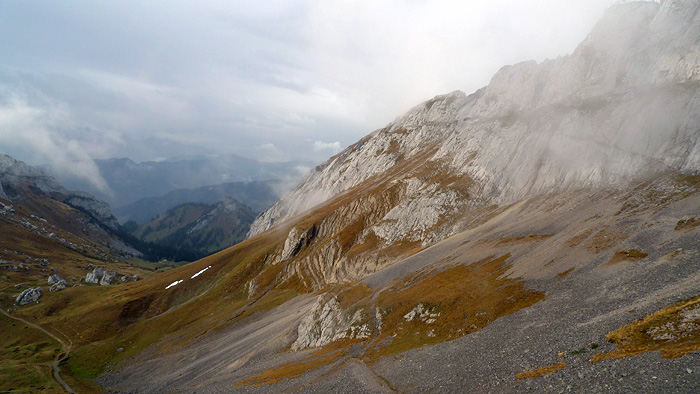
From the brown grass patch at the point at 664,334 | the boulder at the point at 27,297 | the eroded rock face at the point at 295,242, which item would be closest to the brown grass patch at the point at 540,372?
the brown grass patch at the point at 664,334

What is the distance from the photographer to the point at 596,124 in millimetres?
121938

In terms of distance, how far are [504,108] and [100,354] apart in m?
220

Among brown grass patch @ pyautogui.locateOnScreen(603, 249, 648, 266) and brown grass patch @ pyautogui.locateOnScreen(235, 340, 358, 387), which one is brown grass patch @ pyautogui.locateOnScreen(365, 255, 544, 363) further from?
brown grass patch @ pyautogui.locateOnScreen(603, 249, 648, 266)

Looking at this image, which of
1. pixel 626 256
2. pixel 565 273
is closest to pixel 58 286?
pixel 565 273

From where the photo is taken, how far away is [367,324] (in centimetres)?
7169

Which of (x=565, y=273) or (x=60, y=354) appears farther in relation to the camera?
(x=60, y=354)

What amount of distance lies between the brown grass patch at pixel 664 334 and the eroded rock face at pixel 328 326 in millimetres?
45733

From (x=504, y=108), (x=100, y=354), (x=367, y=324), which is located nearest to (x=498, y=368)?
(x=367, y=324)

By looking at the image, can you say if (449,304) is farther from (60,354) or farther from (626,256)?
(60,354)

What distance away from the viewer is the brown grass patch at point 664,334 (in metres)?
28.3

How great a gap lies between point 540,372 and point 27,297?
22598cm

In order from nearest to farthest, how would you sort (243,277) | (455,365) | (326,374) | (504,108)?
(455,365)
(326,374)
(243,277)
(504,108)

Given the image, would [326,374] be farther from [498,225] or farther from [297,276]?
[297,276]

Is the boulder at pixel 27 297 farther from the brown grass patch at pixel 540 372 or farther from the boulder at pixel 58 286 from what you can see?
the brown grass patch at pixel 540 372
